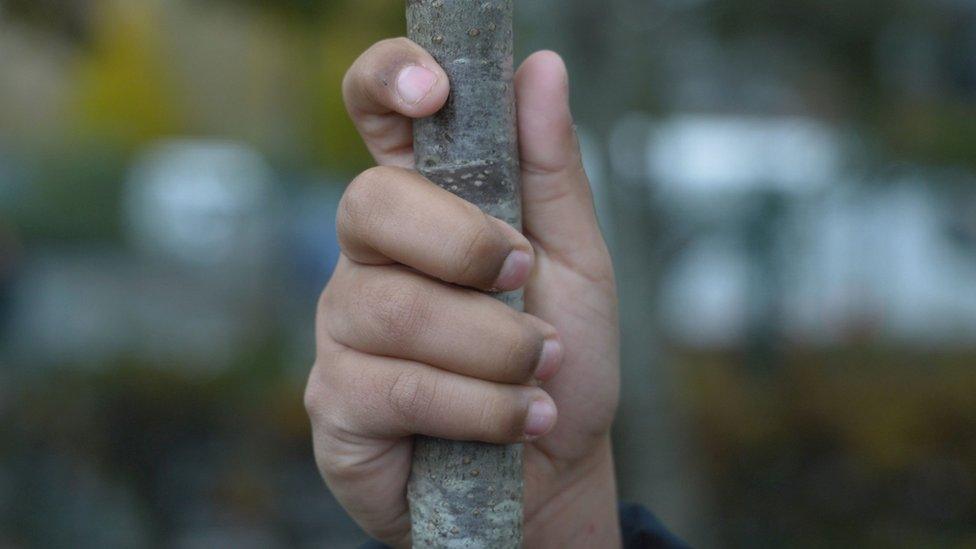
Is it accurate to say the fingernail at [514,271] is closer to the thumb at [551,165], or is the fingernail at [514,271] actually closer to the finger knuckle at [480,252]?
the finger knuckle at [480,252]

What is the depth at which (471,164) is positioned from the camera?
5.23ft

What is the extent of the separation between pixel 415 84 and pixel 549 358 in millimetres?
432

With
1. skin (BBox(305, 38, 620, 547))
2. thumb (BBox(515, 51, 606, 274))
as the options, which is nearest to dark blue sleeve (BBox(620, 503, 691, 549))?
skin (BBox(305, 38, 620, 547))

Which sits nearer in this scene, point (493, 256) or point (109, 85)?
point (493, 256)

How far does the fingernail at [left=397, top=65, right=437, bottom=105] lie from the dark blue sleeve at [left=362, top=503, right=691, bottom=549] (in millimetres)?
901

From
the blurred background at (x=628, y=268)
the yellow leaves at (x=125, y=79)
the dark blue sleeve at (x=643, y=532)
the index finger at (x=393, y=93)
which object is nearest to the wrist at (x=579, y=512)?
the dark blue sleeve at (x=643, y=532)

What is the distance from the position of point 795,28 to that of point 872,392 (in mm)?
2657

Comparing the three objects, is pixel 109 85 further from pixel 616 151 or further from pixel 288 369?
pixel 616 151

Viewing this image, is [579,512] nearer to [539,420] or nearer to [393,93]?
[539,420]

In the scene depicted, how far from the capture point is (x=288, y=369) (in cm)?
859

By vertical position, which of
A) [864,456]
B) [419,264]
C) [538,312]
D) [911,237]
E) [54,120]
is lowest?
[864,456]

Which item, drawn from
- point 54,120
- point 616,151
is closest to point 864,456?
point 616,151

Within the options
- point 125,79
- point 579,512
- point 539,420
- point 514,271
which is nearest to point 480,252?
point 514,271

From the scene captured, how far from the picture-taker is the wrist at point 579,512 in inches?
86.0
